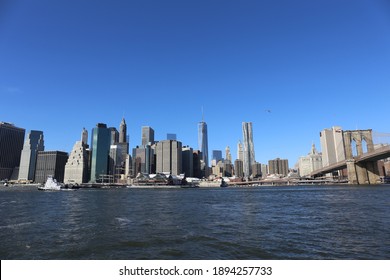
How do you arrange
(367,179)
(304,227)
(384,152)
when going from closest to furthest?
(304,227)
(384,152)
(367,179)

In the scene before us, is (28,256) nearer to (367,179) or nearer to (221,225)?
(221,225)

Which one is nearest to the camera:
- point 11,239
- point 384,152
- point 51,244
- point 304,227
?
point 51,244
